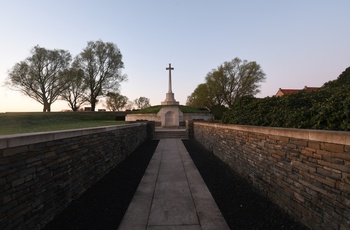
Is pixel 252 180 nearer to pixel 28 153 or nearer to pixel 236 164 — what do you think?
pixel 236 164

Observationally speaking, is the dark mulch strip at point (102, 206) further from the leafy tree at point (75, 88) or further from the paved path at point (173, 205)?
the leafy tree at point (75, 88)

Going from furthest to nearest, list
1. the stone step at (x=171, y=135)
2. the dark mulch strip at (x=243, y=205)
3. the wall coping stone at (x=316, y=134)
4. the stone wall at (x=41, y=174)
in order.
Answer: the stone step at (x=171, y=135), the dark mulch strip at (x=243, y=205), the stone wall at (x=41, y=174), the wall coping stone at (x=316, y=134)

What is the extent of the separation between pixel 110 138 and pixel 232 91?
3985 centimetres

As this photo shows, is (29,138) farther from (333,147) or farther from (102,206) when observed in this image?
(333,147)

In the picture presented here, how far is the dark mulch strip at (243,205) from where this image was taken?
323 centimetres

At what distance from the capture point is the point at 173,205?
407 centimetres

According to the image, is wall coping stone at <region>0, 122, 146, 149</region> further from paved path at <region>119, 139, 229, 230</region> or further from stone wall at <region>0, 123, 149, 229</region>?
paved path at <region>119, 139, 229, 230</region>

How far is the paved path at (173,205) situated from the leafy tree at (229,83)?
37.4 meters

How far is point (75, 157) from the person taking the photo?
4.36 meters

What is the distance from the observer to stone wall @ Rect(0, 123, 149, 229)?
253cm

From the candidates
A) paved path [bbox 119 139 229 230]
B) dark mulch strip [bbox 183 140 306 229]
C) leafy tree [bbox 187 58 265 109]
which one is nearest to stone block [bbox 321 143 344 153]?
dark mulch strip [bbox 183 140 306 229]

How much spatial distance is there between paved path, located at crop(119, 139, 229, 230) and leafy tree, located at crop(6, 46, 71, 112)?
1345 inches

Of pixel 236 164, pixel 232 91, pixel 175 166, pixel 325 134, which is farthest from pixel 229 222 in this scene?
pixel 232 91

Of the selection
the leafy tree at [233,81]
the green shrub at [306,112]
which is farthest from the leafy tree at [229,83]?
the green shrub at [306,112]
